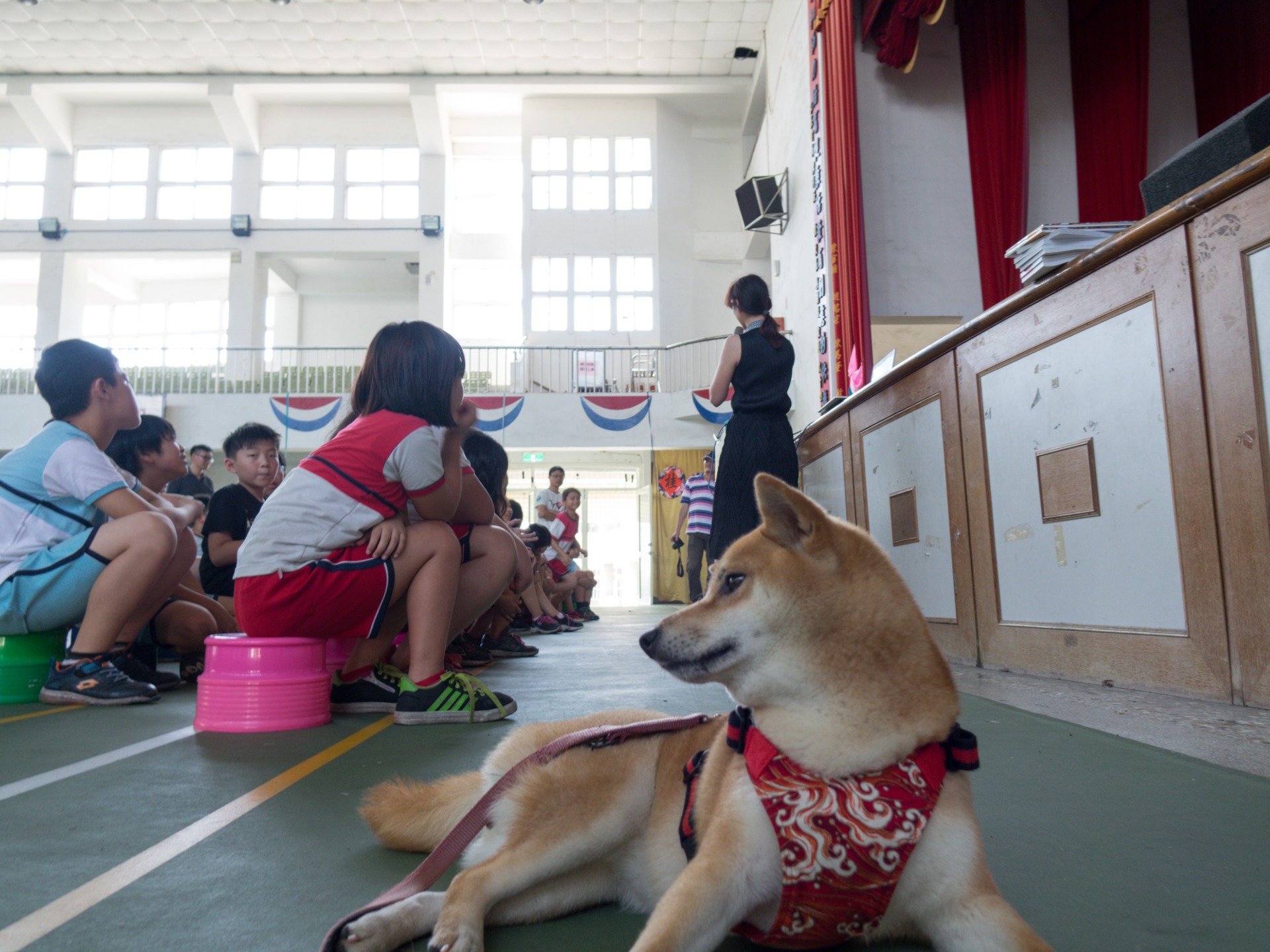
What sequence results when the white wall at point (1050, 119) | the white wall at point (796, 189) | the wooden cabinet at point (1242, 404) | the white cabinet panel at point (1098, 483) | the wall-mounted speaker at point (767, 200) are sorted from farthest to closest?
1. the wall-mounted speaker at point (767, 200)
2. the white wall at point (796, 189)
3. the white wall at point (1050, 119)
4. the white cabinet panel at point (1098, 483)
5. the wooden cabinet at point (1242, 404)

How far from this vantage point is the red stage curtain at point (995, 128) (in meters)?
7.38

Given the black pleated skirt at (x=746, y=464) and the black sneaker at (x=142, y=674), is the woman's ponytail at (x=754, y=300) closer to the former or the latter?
the black pleated skirt at (x=746, y=464)

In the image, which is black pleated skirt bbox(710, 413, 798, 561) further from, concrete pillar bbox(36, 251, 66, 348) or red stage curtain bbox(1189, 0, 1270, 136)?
concrete pillar bbox(36, 251, 66, 348)

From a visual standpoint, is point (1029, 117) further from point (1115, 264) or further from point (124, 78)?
point (124, 78)

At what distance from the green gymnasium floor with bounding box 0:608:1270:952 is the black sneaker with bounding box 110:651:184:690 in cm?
101

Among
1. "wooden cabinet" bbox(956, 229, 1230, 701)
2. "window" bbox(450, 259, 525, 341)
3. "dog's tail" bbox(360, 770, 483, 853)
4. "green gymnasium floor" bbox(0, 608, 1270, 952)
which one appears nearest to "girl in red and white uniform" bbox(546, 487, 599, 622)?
"wooden cabinet" bbox(956, 229, 1230, 701)

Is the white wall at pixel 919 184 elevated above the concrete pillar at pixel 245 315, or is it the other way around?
the concrete pillar at pixel 245 315

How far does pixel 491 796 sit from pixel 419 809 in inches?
9.0

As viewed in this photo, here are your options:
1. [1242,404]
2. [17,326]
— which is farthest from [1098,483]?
[17,326]

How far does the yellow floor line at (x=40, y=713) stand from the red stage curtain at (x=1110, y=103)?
837 cm

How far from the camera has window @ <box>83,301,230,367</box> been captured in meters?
22.0

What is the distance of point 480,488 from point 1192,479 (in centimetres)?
234

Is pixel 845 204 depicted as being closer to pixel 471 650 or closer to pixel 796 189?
pixel 796 189

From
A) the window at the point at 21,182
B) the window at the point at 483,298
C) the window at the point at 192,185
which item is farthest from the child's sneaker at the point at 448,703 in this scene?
the window at the point at 21,182
